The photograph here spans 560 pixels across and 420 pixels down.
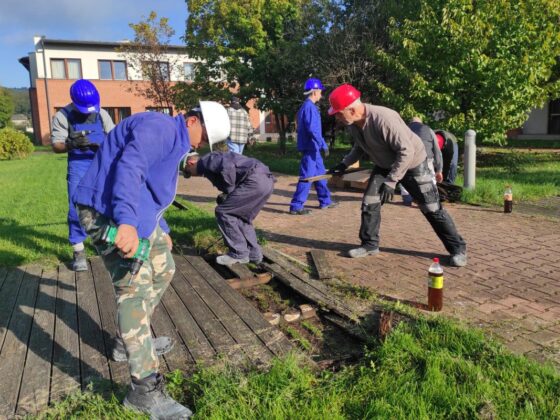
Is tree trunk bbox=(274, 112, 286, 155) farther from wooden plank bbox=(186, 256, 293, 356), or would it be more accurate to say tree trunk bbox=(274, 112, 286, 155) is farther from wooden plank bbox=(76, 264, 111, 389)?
wooden plank bbox=(76, 264, 111, 389)

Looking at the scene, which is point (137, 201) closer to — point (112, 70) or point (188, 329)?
point (188, 329)

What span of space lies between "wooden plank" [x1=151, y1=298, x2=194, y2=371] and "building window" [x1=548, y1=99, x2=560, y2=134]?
75.9 ft

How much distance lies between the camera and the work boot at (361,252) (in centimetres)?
540

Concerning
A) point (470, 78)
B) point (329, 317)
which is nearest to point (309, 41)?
point (470, 78)

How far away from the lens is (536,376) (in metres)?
2.67

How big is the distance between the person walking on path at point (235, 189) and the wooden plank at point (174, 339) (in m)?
1.33

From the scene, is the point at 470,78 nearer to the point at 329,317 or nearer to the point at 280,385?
the point at 329,317

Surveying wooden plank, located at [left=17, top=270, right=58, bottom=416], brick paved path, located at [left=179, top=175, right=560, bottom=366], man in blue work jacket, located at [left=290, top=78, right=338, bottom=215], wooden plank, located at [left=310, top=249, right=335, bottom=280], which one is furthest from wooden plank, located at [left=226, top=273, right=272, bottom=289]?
man in blue work jacket, located at [left=290, top=78, right=338, bottom=215]

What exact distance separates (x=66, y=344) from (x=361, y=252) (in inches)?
126

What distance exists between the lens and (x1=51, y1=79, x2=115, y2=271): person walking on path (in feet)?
16.1

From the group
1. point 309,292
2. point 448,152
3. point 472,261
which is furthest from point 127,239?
point 448,152

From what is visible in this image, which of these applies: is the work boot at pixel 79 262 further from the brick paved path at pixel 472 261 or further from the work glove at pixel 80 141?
the brick paved path at pixel 472 261

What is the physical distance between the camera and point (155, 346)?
3.33 metres

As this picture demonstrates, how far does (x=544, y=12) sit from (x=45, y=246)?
1126cm
